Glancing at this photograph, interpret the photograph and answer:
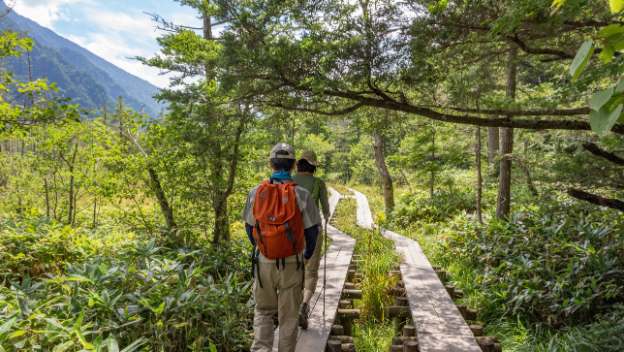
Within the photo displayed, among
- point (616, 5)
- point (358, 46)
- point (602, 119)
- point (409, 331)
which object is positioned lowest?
point (409, 331)

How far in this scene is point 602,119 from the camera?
66 centimetres

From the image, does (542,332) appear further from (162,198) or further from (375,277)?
(162,198)

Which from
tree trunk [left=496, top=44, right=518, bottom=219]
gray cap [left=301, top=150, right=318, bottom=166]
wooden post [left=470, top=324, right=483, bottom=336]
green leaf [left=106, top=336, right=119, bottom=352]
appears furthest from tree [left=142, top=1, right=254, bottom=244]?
tree trunk [left=496, top=44, right=518, bottom=219]

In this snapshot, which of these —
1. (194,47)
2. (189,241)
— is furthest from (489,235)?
(194,47)

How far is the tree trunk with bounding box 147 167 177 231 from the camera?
6.64 metres

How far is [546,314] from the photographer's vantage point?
505cm

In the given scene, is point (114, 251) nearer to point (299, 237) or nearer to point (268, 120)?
point (268, 120)

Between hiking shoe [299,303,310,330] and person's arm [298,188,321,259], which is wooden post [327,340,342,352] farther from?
person's arm [298,188,321,259]

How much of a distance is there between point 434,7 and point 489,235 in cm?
552

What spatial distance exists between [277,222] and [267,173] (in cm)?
501

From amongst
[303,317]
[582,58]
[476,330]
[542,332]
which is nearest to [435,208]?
[542,332]

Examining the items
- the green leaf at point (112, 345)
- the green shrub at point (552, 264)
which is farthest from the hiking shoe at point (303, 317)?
the green shrub at point (552, 264)

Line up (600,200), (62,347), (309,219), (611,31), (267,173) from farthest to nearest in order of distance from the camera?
(267,173) < (600,200) < (309,219) < (62,347) < (611,31)

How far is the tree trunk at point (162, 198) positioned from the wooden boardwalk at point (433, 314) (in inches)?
165
